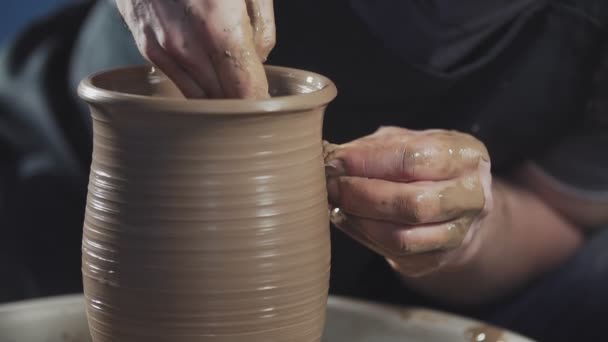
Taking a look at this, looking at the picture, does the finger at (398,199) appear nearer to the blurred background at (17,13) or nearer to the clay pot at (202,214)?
the clay pot at (202,214)

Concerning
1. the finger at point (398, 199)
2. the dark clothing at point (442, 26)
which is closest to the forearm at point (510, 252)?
the dark clothing at point (442, 26)

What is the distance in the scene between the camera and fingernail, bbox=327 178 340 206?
0.92 meters

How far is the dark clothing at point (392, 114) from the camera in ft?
4.25

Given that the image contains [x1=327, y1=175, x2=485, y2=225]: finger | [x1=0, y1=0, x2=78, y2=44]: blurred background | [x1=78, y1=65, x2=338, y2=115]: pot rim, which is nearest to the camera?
[x1=78, y1=65, x2=338, y2=115]: pot rim

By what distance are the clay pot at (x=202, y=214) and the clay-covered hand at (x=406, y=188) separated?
9 centimetres

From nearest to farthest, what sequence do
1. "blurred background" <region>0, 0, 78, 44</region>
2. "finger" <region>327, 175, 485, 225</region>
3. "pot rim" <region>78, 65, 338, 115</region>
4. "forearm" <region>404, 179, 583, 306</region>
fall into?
"pot rim" <region>78, 65, 338, 115</region> → "finger" <region>327, 175, 485, 225</region> → "forearm" <region>404, 179, 583, 306</region> → "blurred background" <region>0, 0, 78, 44</region>

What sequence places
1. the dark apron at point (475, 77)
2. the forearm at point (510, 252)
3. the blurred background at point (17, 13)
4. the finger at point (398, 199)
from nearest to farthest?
the finger at point (398, 199)
the dark apron at point (475, 77)
the forearm at point (510, 252)
the blurred background at point (17, 13)

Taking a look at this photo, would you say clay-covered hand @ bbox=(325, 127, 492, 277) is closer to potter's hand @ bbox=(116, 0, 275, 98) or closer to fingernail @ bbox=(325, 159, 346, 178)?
fingernail @ bbox=(325, 159, 346, 178)

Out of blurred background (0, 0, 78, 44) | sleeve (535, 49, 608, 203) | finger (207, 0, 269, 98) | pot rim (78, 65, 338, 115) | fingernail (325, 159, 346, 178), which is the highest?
finger (207, 0, 269, 98)

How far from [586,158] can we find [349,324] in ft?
1.96

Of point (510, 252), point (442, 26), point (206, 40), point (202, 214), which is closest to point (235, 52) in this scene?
point (206, 40)

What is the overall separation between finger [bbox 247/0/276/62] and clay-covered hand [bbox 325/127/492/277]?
0.14 meters

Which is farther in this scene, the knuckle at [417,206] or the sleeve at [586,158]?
the sleeve at [586,158]

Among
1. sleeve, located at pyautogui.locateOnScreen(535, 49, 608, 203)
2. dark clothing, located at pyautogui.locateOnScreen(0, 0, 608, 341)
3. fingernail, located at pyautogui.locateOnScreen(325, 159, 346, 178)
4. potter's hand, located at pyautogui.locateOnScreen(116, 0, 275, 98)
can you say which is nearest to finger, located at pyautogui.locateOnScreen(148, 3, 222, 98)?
potter's hand, located at pyautogui.locateOnScreen(116, 0, 275, 98)
